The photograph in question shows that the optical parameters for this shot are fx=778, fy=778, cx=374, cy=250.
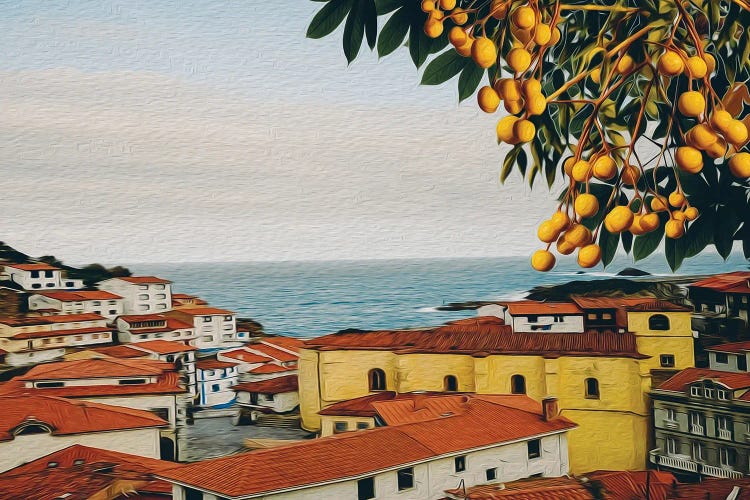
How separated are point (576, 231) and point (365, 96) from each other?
1.89 metres

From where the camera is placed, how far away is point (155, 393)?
2877 millimetres

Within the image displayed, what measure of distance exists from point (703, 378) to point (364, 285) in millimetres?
1439

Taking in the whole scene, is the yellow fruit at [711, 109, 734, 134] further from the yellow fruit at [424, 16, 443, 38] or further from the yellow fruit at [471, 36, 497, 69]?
the yellow fruit at [424, 16, 443, 38]

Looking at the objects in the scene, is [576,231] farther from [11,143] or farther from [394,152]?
[11,143]

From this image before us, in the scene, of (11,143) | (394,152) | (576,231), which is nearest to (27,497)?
(11,143)

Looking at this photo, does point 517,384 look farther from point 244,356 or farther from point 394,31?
point 394,31

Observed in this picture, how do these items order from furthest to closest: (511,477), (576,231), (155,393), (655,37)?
1. (511,477)
2. (155,393)
3. (655,37)
4. (576,231)

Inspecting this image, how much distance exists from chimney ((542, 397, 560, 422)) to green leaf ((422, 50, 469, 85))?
1602 millimetres

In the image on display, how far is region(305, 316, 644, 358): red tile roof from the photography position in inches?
121

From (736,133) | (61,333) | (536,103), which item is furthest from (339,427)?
(736,133)

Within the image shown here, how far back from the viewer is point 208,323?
2.92 metres

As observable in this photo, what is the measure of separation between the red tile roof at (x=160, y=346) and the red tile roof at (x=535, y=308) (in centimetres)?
130

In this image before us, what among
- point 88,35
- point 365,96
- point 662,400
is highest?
point 88,35

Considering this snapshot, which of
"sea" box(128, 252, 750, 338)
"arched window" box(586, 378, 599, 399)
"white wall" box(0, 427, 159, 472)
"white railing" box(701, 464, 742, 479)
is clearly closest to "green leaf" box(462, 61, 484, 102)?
"sea" box(128, 252, 750, 338)
